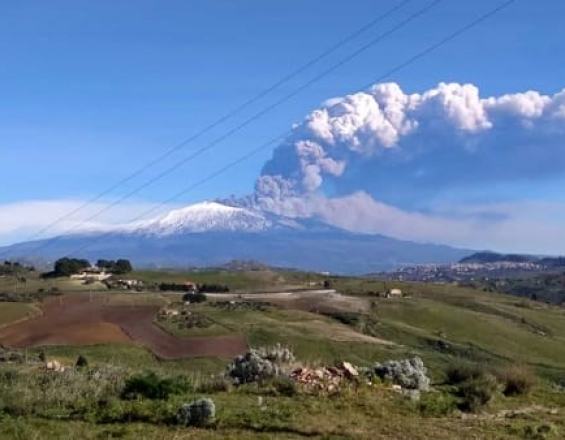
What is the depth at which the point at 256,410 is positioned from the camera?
16453 millimetres

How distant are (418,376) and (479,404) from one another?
3457mm

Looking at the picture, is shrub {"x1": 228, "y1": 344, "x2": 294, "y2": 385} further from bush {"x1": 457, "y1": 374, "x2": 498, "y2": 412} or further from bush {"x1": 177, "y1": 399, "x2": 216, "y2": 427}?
bush {"x1": 177, "y1": 399, "x2": 216, "y2": 427}

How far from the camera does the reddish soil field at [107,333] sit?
67.0 metres

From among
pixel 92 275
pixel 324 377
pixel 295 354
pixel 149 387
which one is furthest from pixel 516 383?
pixel 92 275

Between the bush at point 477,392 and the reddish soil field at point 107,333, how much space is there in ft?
146

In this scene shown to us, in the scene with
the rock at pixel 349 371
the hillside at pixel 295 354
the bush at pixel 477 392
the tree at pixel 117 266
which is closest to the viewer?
the hillside at pixel 295 354

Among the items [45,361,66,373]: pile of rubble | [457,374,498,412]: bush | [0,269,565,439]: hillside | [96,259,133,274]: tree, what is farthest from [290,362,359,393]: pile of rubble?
[96,259,133,274]: tree

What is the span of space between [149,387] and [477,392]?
7003mm

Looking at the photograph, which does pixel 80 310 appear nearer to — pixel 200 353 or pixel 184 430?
pixel 200 353

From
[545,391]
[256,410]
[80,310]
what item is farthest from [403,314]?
[256,410]

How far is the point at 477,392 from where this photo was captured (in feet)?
61.8

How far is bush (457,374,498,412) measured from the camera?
1822 centimetres

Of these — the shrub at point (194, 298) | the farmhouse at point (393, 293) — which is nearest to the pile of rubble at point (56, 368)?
the shrub at point (194, 298)

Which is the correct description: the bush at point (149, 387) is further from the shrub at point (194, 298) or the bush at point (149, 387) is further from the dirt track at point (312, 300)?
the shrub at point (194, 298)
